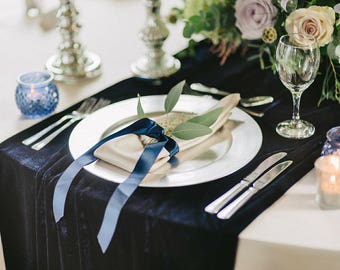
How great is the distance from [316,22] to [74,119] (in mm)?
558

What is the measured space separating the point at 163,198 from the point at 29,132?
1.29 ft

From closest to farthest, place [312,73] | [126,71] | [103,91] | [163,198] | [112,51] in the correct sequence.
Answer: [163,198], [312,73], [103,91], [126,71], [112,51]

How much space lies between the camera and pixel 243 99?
5.34ft

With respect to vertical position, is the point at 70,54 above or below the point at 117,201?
above

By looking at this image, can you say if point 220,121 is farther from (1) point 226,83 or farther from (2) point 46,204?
(2) point 46,204

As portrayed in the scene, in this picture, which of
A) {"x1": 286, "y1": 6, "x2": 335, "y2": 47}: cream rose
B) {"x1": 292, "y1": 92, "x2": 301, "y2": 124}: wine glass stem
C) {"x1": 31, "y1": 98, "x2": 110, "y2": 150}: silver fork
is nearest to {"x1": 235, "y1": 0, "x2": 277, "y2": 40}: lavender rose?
{"x1": 286, "y1": 6, "x2": 335, "y2": 47}: cream rose

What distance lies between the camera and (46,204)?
1.36 m

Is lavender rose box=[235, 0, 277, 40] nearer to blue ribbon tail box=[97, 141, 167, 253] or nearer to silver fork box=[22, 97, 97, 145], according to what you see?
silver fork box=[22, 97, 97, 145]

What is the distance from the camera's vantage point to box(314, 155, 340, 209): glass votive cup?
122 centimetres

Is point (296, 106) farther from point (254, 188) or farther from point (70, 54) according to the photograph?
point (70, 54)

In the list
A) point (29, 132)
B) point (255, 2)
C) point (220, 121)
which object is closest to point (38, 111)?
point (29, 132)

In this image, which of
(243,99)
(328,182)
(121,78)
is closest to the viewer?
(328,182)

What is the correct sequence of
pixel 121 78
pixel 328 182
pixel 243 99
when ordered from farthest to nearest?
pixel 121 78 < pixel 243 99 < pixel 328 182

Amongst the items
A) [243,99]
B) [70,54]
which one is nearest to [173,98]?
[243,99]
